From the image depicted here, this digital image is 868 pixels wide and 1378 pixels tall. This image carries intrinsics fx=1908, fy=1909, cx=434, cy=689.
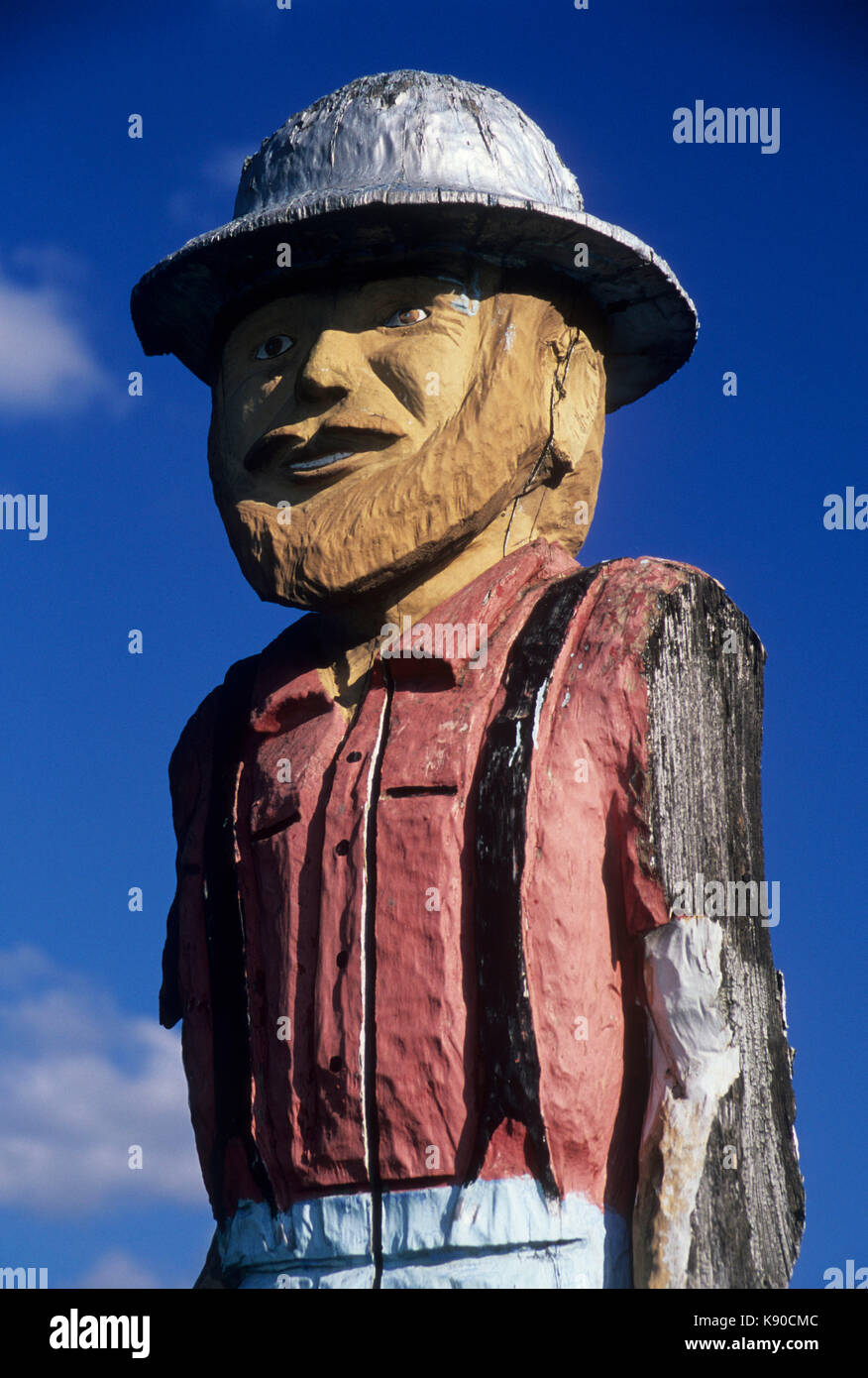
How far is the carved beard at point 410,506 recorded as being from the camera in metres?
5.66

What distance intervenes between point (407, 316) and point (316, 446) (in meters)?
0.51

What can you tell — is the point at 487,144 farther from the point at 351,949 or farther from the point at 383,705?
the point at 351,949

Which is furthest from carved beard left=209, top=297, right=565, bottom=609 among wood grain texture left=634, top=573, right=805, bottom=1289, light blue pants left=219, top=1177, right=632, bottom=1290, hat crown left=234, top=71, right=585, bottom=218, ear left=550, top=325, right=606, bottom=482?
light blue pants left=219, top=1177, right=632, bottom=1290

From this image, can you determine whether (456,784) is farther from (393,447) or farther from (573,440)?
(573,440)

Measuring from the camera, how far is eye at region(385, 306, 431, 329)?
591 cm

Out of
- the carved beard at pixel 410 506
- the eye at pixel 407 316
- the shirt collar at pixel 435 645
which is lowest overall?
the shirt collar at pixel 435 645

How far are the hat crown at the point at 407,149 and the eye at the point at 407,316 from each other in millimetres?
384

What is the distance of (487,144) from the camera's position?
5957 millimetres

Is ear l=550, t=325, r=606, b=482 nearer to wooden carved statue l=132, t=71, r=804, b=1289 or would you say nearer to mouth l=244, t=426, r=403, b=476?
wooden carved statue l=132, t=71, r=804, b=1289

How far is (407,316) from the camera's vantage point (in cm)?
593

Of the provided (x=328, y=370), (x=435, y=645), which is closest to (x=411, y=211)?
(x=328, y=370)

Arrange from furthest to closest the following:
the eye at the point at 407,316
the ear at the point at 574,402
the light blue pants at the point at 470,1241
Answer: the ear at the point at 574,402 → the eye at the point at 407,316 → the light blue pants at the point at 470,1241

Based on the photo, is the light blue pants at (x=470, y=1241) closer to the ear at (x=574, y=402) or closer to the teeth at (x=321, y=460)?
the teeth at (x=321, y=460)

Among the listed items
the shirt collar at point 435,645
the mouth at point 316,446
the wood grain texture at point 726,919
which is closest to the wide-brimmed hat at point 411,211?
the mouth at point 316,446
